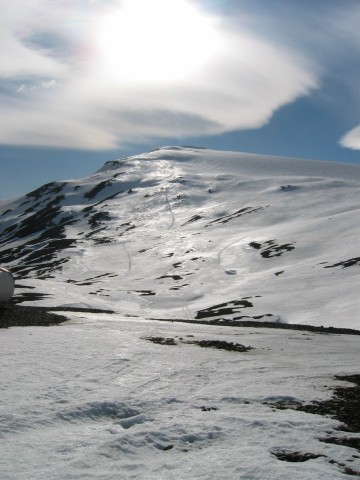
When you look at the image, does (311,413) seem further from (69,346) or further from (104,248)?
(104,248)

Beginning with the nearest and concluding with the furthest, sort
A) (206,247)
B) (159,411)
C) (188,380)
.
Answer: (159,411) → (188,380) → (206,247)

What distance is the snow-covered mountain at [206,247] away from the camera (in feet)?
168

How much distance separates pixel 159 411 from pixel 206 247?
8713 centimetres

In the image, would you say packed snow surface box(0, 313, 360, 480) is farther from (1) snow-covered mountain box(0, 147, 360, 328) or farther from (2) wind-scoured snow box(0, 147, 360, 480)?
(1) snow-covered mountain box(0, 147, 360, 328)

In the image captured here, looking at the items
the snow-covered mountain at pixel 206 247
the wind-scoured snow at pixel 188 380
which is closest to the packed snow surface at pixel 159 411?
the wind-scoured snow at pixel 188 380

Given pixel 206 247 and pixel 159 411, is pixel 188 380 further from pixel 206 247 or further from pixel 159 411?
pixel 206 247

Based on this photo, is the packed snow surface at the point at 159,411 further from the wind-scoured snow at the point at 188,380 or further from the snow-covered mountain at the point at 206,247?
the snow-covered mountain at the point at 206,247

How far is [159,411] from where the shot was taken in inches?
520

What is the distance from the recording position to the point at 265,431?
39.1 feet

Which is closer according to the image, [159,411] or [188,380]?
[159,411]

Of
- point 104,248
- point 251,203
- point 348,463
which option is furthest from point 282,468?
point 251,203

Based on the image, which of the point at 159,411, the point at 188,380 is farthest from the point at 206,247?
the point at 159,411

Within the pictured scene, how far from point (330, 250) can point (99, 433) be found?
2531 inches

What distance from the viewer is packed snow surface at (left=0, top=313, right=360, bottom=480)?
32.2ft
